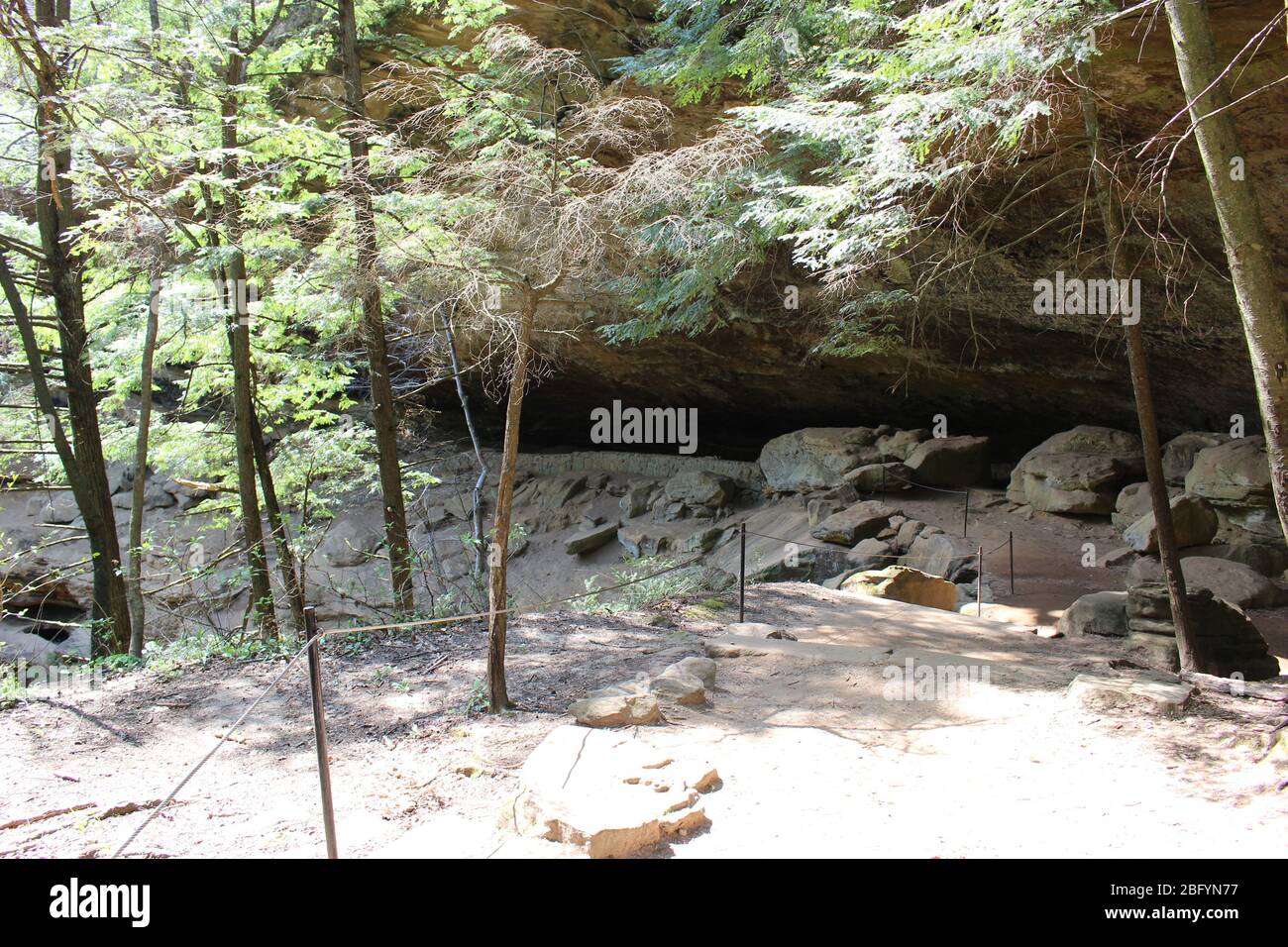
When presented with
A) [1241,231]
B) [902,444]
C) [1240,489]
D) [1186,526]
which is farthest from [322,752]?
[902,444]

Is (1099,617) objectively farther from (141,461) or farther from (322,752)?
(141,461)

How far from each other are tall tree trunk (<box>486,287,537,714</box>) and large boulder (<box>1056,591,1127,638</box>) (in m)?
6.57

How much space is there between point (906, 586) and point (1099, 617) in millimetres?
2328

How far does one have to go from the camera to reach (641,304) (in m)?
11.5

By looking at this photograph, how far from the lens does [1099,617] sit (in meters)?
9.00

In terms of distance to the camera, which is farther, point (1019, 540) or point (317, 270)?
point (1019, 540)

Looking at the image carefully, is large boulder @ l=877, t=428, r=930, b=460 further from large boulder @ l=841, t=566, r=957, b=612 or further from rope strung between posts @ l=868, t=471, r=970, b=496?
large boulder @ l=841, t=566, r=957, b=612

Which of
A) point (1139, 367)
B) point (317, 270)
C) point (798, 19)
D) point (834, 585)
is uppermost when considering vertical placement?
point (798, 19)

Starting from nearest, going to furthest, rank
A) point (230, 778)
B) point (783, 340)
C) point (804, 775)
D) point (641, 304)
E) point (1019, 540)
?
1. point (804, 775)
2. point (230, 778)
3. point (641, 304)
4. point (1019, 540)
5. point (783, 340)

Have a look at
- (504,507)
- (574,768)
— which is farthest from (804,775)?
(504,507)

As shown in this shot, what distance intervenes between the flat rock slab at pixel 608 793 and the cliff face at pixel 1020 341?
4.51 meters

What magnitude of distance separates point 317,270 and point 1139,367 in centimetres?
707

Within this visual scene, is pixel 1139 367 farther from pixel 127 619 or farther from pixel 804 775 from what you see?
pixel 127 619

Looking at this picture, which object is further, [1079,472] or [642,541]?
[642,541]
